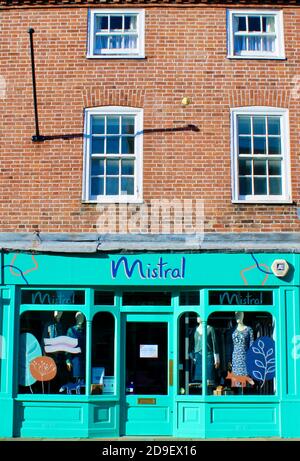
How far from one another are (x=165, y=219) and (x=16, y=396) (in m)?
4.07

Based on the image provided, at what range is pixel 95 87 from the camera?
13.0m

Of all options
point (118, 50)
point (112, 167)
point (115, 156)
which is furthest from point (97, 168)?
point (118, 50)

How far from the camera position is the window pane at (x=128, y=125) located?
42.5ft

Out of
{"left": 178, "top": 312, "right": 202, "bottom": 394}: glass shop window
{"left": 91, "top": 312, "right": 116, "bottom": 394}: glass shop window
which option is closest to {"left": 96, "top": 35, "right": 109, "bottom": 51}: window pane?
{"left": 91, "top": 312, "right": 116, "bottom": 394}: glass shop window

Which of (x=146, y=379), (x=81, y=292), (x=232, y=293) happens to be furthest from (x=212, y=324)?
(x=81, y=292)

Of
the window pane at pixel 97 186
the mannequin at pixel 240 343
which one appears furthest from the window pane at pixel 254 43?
the mannequin at pixel 240 343

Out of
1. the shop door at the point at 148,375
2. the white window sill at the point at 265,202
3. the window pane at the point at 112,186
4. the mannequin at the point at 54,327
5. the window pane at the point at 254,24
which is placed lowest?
the shop door at the point at 148,375

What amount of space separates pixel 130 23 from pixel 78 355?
20.9 ft

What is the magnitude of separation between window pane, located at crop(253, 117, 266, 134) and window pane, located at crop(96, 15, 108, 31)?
340 centimetres

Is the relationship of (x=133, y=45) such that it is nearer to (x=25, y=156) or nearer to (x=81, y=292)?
(x=25, y=156)

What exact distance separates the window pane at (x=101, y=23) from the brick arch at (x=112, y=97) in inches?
51.3

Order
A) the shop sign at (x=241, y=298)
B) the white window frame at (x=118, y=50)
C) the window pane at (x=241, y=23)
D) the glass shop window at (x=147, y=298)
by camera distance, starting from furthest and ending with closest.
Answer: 1. the window pane at (x=241, y=23)
2. the white window frame at (x=118, y=50)
3. the glass shop window at (x=147, y=298)
4. the shop sign at (x=241, y=298)

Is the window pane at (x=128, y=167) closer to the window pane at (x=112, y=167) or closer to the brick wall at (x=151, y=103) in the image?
the window pane at (x=112, y=167)

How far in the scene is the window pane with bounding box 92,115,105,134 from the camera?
13.0 meters
